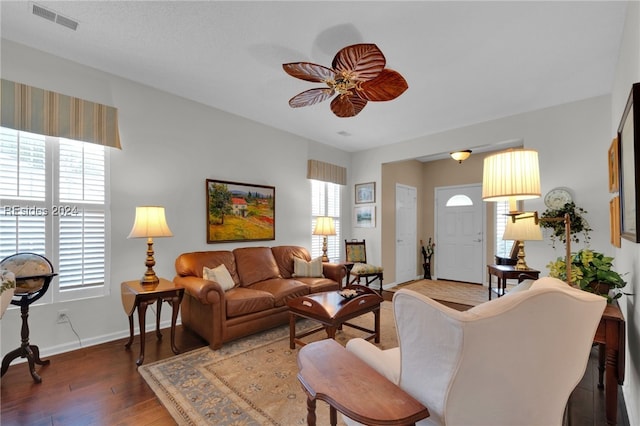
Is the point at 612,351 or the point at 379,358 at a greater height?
the point at 379,358

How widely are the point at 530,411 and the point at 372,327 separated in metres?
2.65

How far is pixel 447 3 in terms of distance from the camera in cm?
209

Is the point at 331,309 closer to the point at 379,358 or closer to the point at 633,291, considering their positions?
the point at 379,358

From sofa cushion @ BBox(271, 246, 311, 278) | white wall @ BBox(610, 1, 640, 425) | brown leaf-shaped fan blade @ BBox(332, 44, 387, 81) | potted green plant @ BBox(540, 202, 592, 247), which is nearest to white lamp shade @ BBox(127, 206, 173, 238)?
sofa cushion @ BBox(271, 246, 311, 278)

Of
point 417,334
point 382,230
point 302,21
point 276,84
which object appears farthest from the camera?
point 382,230

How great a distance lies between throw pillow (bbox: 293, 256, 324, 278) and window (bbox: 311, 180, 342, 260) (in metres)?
1.06

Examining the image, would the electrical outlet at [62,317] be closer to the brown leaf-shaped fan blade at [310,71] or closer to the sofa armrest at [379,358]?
the sofa armrest at [379,358]

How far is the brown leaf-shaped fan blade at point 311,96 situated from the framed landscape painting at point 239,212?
173 centimetres

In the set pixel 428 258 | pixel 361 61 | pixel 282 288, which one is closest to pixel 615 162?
pixel 361 61

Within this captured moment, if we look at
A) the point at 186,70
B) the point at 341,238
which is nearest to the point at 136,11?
the point at 186,70

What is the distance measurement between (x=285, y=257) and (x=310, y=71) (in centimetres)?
279

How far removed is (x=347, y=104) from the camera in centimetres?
295

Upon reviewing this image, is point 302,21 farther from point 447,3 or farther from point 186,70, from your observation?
point 186,70

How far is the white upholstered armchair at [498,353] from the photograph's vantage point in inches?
36.2
